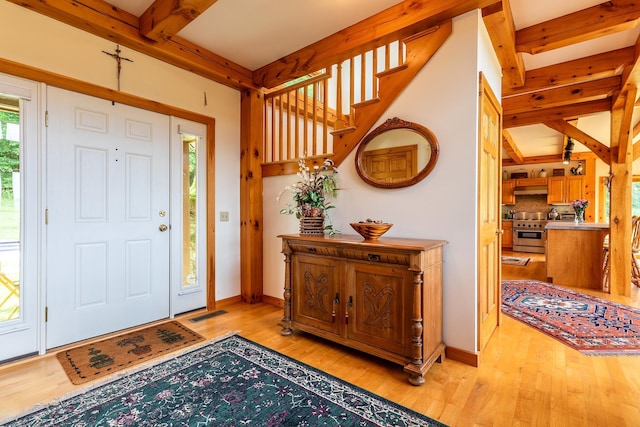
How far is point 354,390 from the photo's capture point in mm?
1874

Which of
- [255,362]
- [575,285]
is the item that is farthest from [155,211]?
[575,285]

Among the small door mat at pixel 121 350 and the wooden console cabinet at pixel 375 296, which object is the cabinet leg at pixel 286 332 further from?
the small door mat at pixel 121 350

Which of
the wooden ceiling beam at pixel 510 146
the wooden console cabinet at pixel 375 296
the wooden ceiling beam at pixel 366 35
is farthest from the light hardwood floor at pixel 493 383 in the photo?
the wooden ceiling beam at pixel 510 146

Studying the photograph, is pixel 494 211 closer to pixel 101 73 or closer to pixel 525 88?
pixel 525 88

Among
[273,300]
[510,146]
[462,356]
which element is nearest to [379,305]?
[462,356]

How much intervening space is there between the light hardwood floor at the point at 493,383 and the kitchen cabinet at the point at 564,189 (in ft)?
22.8

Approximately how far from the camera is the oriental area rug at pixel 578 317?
2523 millimetres

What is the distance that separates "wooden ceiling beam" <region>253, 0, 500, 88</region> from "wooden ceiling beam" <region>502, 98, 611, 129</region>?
3.59 m

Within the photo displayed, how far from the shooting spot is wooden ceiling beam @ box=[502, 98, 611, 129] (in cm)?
456

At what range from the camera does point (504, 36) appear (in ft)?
8.34

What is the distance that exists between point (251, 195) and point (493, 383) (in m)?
2.89

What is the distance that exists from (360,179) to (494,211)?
4.31 ft

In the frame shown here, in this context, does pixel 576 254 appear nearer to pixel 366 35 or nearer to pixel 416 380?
pixel 416 380

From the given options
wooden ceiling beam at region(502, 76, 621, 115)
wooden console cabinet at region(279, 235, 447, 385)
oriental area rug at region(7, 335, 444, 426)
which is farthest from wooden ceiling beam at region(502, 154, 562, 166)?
oriental area rug at region(7, 335, 444, 426)
